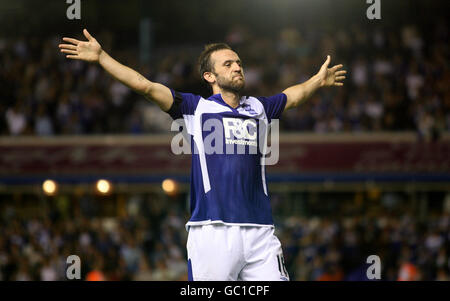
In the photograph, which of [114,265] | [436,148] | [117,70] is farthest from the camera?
[436,148]

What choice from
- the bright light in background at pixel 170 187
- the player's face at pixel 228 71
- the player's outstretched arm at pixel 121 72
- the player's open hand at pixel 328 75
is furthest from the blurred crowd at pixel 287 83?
the player's outstretched arm at pixel 121 72

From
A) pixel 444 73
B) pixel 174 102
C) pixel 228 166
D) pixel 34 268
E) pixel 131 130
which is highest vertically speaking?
pixel 444 73

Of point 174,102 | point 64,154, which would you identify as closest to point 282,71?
point 64,154

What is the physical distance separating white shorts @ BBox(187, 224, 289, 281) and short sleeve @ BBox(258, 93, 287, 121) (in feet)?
3.57

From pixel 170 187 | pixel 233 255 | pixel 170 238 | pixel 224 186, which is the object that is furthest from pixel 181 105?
pixel 170 187

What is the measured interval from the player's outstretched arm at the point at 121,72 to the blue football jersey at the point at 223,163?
126 millimetres

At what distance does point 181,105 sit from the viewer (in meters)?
6.14

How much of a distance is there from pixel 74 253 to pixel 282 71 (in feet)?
25.6

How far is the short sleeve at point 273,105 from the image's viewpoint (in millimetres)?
6477

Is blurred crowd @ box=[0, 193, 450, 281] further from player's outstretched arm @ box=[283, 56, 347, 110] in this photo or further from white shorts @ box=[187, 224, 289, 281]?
white shorts @ box=[187, 224, 289, 281]

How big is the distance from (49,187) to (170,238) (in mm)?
4338

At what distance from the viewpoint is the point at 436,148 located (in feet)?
60.5

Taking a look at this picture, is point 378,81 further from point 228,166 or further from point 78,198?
point 228,166
